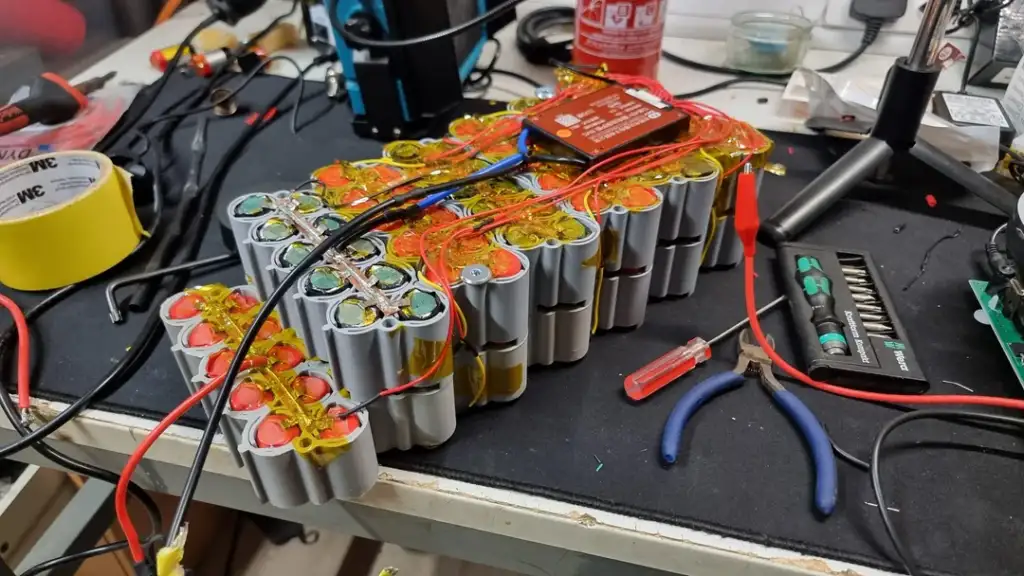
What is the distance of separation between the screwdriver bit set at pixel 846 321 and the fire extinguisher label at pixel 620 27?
0.33 m

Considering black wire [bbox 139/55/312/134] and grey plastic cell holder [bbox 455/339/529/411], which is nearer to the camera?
grey plastic cell holder [bbox 455/339/529/411]

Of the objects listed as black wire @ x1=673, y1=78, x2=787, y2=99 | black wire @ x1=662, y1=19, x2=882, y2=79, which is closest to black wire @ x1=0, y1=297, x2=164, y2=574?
black wire @ x1=673, y1=78, x2=787, y2=99

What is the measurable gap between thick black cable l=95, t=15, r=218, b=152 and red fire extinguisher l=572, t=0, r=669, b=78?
54 centimetres

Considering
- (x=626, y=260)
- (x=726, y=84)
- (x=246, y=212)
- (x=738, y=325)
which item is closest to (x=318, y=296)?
(x=246, y=212)

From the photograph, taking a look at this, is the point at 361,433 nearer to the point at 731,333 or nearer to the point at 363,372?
the point at 363,372

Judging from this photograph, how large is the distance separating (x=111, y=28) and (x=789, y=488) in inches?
43.9

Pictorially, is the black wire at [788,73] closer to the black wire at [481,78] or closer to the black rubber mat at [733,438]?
the black wire at [481,78]

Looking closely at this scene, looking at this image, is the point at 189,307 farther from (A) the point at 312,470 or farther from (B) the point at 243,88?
(B) the point at 243,88

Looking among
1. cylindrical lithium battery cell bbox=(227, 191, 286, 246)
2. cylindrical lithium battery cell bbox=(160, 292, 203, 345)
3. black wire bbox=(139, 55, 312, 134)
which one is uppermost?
cylindrical lithium battery cell bbox=(227, 191, 286, 246)

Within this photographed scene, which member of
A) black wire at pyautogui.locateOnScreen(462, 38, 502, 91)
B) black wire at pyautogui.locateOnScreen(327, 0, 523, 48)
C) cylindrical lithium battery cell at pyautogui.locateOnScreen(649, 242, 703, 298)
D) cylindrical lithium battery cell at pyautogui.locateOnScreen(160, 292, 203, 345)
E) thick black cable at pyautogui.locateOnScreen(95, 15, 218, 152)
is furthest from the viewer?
black wire at pyautogui.locateOnScreen(462, 38, 502, 91)

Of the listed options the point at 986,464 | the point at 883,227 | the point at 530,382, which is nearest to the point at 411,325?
the point at 530,382

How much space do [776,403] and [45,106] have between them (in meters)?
0.85

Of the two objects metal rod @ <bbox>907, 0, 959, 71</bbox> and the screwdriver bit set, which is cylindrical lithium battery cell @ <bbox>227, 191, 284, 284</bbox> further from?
metal rod @ <bbox>907, 0, 959, 71</bbox>

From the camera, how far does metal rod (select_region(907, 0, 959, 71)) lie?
23.9 inches
